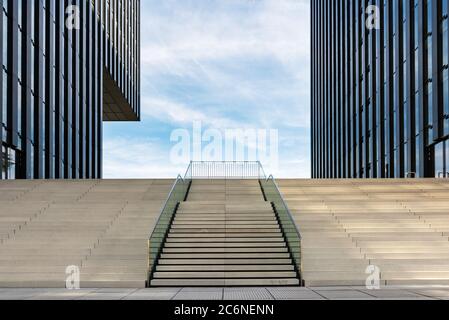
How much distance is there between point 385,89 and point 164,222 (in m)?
25.9

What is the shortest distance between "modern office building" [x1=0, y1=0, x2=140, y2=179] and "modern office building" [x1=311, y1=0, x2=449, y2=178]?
20.1 m

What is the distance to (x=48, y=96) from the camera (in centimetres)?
3394

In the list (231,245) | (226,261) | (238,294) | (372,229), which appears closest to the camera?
(238,294)

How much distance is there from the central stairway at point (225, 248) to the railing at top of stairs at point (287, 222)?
165mm

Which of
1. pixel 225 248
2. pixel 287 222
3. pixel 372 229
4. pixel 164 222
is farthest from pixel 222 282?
pixel 372 229

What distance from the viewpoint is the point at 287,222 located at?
15945 millimetres

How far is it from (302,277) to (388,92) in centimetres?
2657

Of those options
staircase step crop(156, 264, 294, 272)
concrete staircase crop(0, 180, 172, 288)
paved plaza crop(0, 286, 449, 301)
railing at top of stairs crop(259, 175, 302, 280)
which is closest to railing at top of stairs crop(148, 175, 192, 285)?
concrete staircase crop(0, 180, 172, 288)

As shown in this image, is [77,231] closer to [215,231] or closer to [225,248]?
[215,231]

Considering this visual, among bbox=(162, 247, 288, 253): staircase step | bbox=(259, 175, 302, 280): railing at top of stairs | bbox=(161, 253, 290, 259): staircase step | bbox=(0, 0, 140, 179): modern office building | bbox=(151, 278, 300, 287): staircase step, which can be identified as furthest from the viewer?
bbox=(0, 0, 140, 179): modern office building

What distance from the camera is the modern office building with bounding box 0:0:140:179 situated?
27672 millimetres

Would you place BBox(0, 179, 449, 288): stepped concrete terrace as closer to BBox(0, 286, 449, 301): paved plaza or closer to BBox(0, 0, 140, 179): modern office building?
BBox(0, 286, 449, 301): paved plaza

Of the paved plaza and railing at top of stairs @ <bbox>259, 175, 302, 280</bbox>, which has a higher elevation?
railing at top of stairs @ <bbox>259, 175, 302, 280</bbox>
